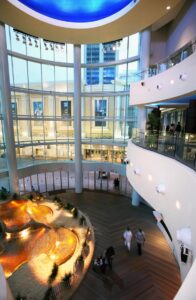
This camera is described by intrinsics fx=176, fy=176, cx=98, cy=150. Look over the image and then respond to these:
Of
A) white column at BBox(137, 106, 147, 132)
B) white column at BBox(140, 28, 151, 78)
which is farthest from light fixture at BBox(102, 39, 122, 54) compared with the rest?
white column at BBox(137, 106, 147, 132)

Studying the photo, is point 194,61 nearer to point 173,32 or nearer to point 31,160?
point 173,32

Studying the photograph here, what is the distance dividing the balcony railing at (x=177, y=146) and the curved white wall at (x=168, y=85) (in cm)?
164

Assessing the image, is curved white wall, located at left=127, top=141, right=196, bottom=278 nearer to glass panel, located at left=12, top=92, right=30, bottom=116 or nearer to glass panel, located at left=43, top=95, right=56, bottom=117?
glass panel, located at left=43, top=95, right=56, bottom=117

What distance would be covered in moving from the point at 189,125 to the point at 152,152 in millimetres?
1950

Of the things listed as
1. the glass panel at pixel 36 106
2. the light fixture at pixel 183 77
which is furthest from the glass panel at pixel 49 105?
the light fixture at pixel 183 77

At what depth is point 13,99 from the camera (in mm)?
14086

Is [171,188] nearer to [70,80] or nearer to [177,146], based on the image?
[177,146]

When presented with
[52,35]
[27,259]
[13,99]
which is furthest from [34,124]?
[27,259]

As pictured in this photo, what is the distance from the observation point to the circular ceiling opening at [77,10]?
10336 millimetres

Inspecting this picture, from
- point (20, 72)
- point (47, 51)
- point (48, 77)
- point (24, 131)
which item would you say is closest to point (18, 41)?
point (20, 72)

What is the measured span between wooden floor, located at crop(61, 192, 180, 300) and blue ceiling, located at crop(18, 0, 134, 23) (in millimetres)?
13323

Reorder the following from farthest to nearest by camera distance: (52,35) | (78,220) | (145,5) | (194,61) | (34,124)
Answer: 1. (34,124)
2. (52,35)
3. (78,220)
4. (145,5)
5. (194,61)

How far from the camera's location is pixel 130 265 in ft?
27.1

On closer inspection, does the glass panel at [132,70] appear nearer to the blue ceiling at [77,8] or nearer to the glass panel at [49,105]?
the blue ceiling at [77,8]
